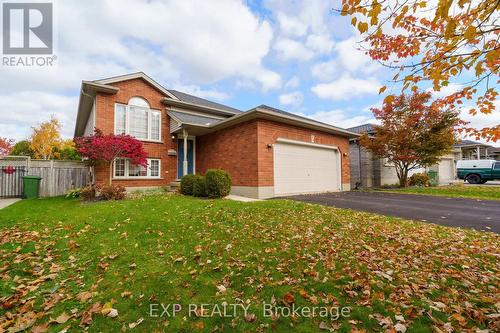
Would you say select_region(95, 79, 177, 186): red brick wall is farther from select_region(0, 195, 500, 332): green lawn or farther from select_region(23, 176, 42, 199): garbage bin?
select_region(0, 195, 500, 332): green lawn

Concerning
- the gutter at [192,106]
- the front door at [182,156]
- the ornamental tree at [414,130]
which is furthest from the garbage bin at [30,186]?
the ornamental tree at [414,130]

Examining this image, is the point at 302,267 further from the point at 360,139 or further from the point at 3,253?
the point at 360,139

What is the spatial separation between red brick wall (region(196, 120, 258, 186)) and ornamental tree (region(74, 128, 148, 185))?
3686mm

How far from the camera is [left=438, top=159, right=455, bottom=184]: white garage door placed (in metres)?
22.9

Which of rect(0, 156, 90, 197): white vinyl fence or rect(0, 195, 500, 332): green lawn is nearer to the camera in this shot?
rect(0, 195, 500, 332): green lawn

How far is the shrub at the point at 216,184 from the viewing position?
962cm

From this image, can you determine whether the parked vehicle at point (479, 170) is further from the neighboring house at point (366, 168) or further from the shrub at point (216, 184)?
the shrub at point (216, 184)

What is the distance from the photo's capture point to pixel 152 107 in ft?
42.9

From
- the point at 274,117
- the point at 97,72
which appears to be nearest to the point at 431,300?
the point at 274,117

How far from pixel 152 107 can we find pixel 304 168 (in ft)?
30.9

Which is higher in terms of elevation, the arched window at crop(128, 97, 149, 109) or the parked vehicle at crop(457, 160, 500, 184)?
the arched window at crop(128, 97, 149, 109)

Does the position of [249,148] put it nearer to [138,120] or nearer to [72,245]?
[138,120]

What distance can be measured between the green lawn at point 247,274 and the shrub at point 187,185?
4.80 meters

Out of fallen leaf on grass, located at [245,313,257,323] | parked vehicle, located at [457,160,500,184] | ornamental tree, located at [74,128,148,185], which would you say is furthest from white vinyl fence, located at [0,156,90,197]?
parked vehicle, located at [457,160,500,184]
